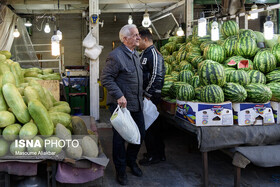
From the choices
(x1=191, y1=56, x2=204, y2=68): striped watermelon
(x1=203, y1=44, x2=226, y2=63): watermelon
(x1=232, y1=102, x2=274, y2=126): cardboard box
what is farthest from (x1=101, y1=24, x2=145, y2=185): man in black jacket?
(x1=191, y1=56, x2=204, y2=68): striped watermelon

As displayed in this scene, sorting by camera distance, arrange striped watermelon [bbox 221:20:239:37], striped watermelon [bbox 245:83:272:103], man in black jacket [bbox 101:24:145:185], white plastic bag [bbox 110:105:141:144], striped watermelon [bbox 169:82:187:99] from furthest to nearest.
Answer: striped watermelon [bbox 221:20:239:37], striped watermelon [bbox 169:82:187:99], striped watermelon [bbox 245:83:272:103], man in black jacket [bbox 101:24:145:185], white plastic bag [bbox 110:105:141:144]

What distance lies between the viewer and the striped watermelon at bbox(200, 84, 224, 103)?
315 centimetres

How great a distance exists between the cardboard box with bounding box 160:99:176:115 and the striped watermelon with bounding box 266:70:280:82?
4.26 ft

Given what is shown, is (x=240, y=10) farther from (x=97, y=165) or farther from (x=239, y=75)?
(x=97, y=165)

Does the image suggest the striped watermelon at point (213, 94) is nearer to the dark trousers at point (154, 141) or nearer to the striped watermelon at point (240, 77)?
the striped watermelon at point (240, 77)

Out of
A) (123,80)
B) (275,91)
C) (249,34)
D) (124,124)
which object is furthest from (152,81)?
(249,34)

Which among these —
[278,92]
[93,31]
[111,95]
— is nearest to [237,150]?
[278,92]

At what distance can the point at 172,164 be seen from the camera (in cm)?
409

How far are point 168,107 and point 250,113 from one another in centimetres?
122

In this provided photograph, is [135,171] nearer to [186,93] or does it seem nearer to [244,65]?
[186,93]

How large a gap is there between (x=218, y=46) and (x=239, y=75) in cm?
86

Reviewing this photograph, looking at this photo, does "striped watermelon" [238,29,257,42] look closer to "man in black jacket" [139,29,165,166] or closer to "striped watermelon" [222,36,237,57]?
"striped watermelon" [222,36,237,57]

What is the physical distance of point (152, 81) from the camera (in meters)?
3.78

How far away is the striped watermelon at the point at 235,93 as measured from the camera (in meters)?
3.20
